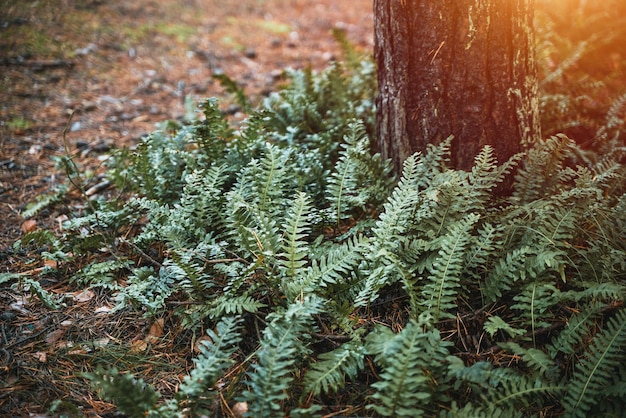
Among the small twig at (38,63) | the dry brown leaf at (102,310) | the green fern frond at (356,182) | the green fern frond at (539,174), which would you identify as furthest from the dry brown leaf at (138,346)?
the small twig at (38,63)

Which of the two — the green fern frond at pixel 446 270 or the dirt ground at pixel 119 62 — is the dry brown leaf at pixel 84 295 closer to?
the dirt ground at pixel 119 62

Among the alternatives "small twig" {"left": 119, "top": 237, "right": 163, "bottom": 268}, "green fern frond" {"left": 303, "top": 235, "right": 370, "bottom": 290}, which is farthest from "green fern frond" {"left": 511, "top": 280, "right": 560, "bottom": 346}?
"small twig" {"left": 119, "top": 237, "right": 163, "bottom": 268}

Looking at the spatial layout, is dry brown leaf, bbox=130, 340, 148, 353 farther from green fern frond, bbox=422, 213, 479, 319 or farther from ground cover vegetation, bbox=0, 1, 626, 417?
green fern frond, bbox=422, 213, 479, 319

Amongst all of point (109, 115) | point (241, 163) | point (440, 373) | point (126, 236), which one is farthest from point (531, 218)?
point (109, 115)

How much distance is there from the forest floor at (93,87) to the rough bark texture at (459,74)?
68.6 inches

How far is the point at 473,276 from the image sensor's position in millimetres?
2543

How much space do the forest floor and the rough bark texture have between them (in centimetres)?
174

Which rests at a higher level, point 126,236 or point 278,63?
point 278,63

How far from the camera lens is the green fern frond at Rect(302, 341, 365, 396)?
7.11 ft

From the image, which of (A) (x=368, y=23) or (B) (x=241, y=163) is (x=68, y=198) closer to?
(B) (x=241, y=163)

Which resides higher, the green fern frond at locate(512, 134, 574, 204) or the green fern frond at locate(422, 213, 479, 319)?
the green fern frond at locate(512, 134, 574, 204)

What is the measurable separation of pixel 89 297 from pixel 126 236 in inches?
19.9

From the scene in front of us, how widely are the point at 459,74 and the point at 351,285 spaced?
1.40 meters

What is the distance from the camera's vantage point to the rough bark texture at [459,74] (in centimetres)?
286
